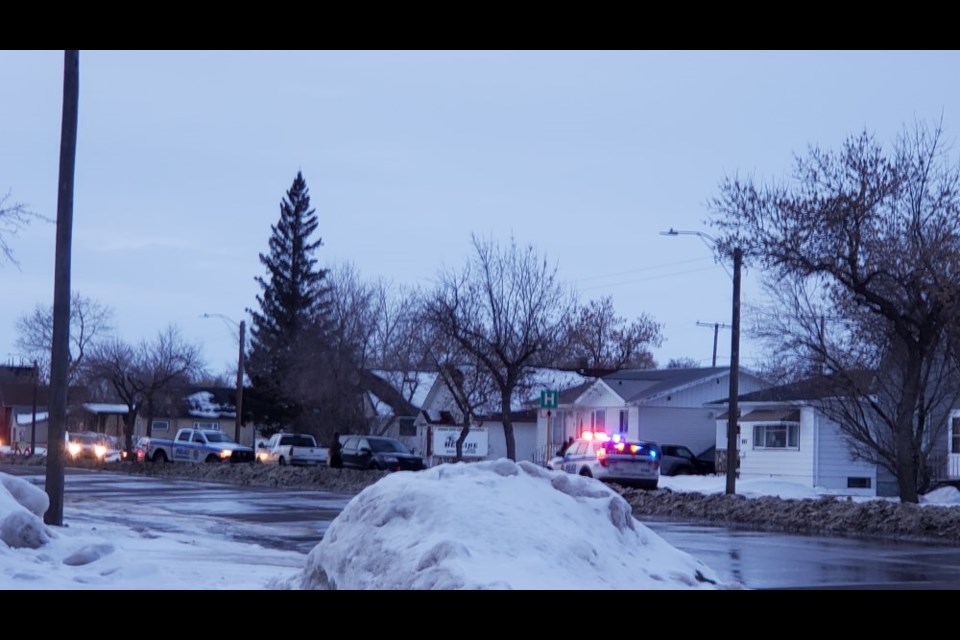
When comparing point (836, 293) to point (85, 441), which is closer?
point (836, 293)

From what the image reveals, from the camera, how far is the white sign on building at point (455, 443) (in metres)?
42.5

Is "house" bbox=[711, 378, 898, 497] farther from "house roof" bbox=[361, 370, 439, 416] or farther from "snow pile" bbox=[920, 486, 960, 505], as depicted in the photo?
"house roof" bbox=[361, 370, 439, 416]

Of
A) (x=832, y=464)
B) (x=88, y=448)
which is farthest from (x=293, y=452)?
(x=832, y=464)

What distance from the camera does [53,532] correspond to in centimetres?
1328

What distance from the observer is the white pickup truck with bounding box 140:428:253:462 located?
5038 cm

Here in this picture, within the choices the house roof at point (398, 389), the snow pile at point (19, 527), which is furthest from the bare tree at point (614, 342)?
the snow pile at point (19, 527)

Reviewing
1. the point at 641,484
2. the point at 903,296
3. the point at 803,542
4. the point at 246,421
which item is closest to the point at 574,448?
the point at 641,484

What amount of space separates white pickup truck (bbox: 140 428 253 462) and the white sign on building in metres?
11.0

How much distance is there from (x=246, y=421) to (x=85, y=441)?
39.4 feet

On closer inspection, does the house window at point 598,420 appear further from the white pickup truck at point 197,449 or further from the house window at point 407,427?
the white pickup truck at point 197,449

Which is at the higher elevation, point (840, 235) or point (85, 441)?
point (840, 235)

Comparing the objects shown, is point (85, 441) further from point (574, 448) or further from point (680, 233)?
point (680, 233)

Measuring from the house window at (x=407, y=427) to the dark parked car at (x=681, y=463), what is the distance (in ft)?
59.0
